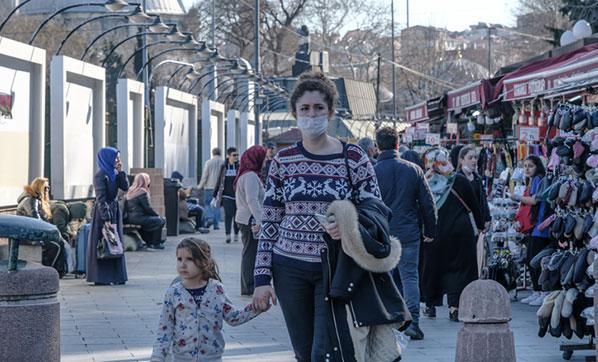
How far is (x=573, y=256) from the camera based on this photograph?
1056 centimetres

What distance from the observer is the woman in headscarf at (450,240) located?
12.9m

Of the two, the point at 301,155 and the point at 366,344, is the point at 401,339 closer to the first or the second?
the point at 366,344

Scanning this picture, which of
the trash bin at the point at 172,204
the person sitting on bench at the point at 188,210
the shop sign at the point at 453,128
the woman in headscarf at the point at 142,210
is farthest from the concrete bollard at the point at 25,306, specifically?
the person sitting on bench at the point at 188,210

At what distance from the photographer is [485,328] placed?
26.9ft

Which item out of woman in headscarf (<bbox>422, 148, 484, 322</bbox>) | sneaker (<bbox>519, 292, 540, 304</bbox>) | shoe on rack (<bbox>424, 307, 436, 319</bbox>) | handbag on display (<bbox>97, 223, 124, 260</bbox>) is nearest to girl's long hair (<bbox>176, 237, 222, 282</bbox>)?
woman in headscarf (<bbox>422, 148, 484, 322</bbox>)

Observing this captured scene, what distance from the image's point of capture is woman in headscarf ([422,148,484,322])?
1290 centimetres

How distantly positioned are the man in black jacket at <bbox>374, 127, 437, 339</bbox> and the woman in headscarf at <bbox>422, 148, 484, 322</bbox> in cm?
156

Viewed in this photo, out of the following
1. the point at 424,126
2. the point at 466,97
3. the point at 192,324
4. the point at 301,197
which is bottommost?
the point at 192,324

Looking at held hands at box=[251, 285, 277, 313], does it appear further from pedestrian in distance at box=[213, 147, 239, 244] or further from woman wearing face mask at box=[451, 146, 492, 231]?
pedestrian in distance at box=[213, 147, 239, 244]

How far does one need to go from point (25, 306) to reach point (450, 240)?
21.7ft

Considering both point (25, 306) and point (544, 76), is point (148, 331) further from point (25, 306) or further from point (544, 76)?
point (544, 76)

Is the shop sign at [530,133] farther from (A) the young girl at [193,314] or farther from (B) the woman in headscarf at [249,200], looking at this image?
(A) the young girl at [193,314]

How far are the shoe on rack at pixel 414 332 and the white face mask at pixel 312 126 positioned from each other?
4.89 m

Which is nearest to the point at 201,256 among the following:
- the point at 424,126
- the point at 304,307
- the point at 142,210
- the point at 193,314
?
the point at 193,314
